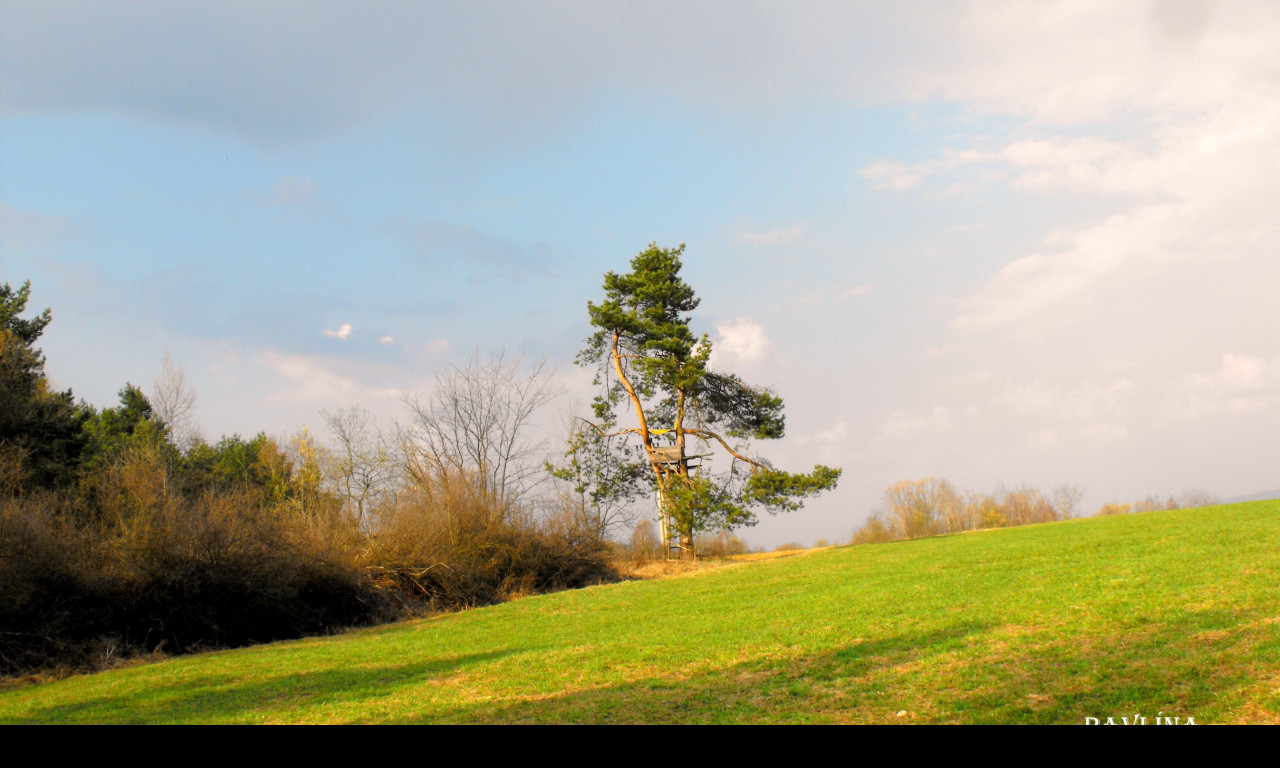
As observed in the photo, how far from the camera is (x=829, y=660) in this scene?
8695mm

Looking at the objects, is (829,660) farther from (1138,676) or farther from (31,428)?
(31,428)

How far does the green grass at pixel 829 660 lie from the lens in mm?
6465

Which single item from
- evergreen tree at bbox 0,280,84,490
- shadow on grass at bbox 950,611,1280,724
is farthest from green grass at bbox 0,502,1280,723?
evergreen tree at bbox 0,280,84,490

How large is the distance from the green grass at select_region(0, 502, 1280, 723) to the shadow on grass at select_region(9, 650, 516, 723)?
57 millimetres

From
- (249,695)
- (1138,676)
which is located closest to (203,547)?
(249,695)

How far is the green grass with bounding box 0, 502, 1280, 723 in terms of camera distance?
21.2 ft

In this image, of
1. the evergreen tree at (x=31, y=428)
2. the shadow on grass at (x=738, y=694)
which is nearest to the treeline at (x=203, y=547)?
the evergreen tree at (x=31, y=428)

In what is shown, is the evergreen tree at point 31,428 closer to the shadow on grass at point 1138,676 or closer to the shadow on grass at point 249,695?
the shadow on grass at point 249,695

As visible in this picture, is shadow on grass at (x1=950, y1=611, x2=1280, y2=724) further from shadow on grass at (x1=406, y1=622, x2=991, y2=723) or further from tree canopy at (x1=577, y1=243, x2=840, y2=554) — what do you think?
tree canopy at (x1=577, y1=243, x2=840, y2=554)
